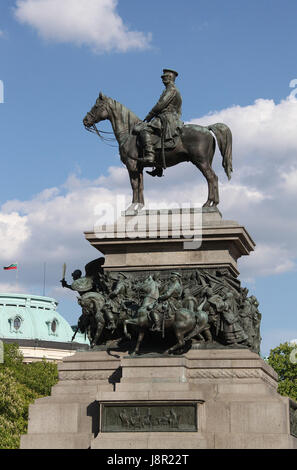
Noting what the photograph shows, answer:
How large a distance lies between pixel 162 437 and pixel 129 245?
576 cm

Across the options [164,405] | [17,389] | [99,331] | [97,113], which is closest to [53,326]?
[17,389]

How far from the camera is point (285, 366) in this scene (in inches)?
2569

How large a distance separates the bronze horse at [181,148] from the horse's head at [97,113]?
0.03m

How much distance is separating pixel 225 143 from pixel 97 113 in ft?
12.6

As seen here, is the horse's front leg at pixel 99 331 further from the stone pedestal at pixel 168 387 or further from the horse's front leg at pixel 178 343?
the horse's front leg at pixel 178 343

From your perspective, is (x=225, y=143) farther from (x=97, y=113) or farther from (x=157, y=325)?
(x=157, y=325)

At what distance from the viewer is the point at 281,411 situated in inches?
980

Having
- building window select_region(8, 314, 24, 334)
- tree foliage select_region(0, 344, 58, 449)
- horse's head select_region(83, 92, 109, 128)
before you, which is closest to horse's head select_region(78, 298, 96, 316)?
horse's head select_region(83, 92, 109, 128)

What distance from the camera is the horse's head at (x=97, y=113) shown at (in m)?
30.0

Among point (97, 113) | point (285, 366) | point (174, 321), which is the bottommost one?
point (174, 321)

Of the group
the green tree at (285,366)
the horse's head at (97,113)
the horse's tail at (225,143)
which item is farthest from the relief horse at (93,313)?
the green tree at (285,366)

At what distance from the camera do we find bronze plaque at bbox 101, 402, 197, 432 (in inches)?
974

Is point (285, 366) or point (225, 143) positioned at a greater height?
point (285, 366)
